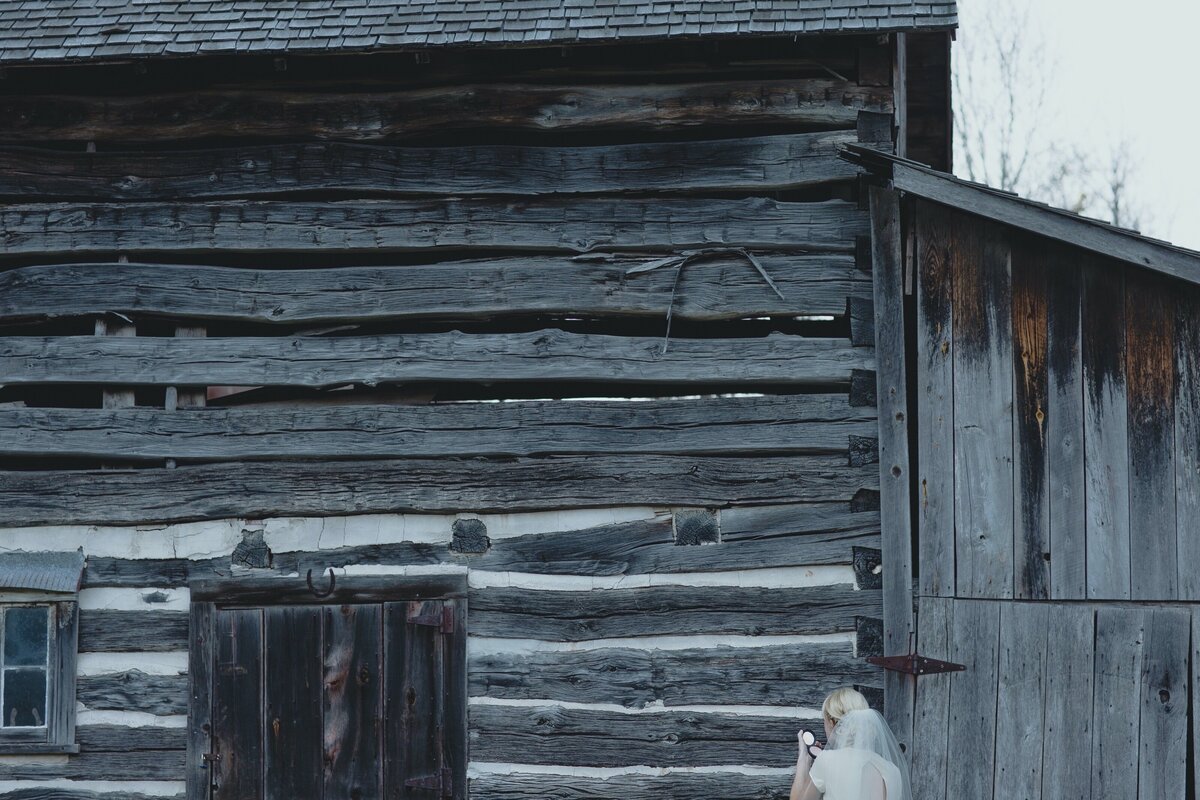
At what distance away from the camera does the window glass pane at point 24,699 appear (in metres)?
6.23

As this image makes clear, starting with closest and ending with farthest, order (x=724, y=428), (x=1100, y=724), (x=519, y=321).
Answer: (x=1100, y=724) → (x=724, y=428) → (x=519, y=321)

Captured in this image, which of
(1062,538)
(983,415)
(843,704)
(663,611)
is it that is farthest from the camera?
(663,611)

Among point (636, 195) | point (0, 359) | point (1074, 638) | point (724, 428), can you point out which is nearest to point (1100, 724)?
point (1074, 638)

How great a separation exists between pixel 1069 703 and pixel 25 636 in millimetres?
5017

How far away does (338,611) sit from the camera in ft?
20.1

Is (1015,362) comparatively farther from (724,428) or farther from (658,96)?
(658,96)

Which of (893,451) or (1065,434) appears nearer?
(1065,434)

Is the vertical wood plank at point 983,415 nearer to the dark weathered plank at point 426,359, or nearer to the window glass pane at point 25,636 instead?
the dark weathered plank at point 426,359

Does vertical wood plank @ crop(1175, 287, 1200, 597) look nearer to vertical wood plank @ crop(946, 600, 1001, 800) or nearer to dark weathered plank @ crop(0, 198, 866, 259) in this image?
vertical wood plank @ crop(946, 600, 1001, 800)

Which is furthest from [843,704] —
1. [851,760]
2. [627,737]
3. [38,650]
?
[38,650]

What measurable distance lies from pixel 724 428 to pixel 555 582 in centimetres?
110

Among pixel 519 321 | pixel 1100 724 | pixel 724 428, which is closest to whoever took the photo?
pixel 1100 724

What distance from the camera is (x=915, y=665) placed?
229 inches

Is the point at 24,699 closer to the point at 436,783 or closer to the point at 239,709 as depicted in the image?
the point at 239,709
